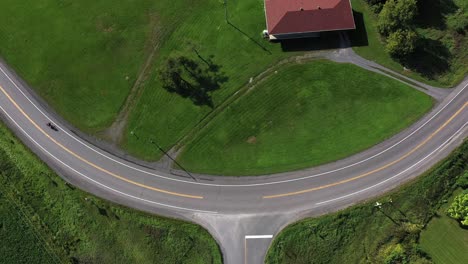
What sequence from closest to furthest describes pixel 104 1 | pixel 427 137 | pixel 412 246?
pixel 412 246 < pixel 427 137 < pixel 104 1

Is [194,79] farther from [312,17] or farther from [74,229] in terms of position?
[74,229]

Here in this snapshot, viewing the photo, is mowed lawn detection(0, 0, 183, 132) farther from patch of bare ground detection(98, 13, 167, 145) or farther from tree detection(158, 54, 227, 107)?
tree detection(158, 54, 227, 107)

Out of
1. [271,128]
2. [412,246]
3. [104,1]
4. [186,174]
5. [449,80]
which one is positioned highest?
[449,80]

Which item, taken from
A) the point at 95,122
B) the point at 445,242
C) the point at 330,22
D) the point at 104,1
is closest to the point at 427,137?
the point at 445,242

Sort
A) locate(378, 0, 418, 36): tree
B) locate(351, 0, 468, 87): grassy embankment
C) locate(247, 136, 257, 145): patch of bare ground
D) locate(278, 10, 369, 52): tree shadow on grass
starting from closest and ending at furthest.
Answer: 1. locate(378, 0, 418, 36): tree
2. locate(247, 136, 257, 145): patch of bare ground
3. locate(351, 0, 468, 87): grassy embankment
4. locate(278, 10, 369, 52): tree shadow on grass

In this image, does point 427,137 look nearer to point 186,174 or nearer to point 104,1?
point 186,174

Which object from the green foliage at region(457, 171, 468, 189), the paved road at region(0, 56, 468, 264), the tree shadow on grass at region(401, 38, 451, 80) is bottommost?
the paved road at region(0, 56, 468, 264)

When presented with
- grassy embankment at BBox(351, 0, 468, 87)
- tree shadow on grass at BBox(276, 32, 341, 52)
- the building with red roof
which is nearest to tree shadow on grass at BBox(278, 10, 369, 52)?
tree shadow on grass at BBox(276, 32, 341, 52)
